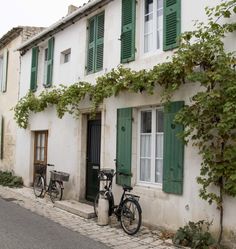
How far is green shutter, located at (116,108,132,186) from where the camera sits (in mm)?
8516

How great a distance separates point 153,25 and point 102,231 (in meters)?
4.33

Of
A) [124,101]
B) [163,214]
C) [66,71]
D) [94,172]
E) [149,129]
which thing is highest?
[66,71]

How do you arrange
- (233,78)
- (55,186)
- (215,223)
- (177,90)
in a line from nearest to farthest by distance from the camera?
(233,78) → (215,223) → (177,90) → (55,186)

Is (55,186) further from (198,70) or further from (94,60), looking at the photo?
(198,70)

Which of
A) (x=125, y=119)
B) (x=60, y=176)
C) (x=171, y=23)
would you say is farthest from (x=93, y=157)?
(x=171, y=23)

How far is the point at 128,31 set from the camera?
8.84m

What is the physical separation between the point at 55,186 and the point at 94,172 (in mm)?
1350

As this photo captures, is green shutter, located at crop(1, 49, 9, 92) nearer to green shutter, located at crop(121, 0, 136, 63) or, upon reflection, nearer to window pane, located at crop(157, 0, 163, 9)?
green shutter, located at crop(121, 0, 136, 63)

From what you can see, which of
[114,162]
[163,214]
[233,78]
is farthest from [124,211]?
[233,78]

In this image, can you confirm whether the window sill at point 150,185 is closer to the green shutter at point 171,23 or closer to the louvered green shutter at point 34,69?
the green shutter at point 171,23

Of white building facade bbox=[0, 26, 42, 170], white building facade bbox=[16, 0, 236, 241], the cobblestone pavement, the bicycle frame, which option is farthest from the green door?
white building facade bbox=[0, 26, 42, 170]

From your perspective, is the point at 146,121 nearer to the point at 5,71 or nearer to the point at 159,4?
the point at 159,4

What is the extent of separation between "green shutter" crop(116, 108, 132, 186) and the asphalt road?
175cm

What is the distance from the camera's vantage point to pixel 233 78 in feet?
20.1
